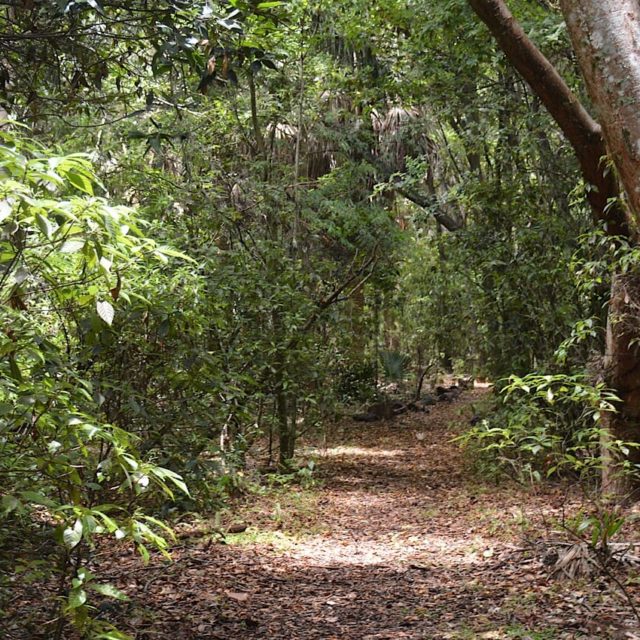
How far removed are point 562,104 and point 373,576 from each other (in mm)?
3699

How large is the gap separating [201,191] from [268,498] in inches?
128

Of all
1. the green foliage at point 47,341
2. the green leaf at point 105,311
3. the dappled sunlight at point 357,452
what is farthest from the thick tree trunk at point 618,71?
the dappled sunlight at point 357,452

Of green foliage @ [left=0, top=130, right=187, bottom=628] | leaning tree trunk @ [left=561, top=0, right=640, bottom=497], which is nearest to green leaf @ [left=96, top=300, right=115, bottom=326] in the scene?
green foliage @ [left=0, top=130, right=187, bottom=628]

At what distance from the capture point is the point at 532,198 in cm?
866

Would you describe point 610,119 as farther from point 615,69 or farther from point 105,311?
point 105,311

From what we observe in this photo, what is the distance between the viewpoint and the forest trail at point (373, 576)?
434 centimetres

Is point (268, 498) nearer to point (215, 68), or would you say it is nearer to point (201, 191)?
point (201, 191)

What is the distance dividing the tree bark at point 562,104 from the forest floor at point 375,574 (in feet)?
7.76

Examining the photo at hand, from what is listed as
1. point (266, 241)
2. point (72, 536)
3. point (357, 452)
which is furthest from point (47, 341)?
point (357, 452)

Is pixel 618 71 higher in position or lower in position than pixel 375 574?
higher

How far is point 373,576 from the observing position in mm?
5703

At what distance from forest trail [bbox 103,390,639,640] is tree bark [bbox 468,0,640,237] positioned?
7.77 feet

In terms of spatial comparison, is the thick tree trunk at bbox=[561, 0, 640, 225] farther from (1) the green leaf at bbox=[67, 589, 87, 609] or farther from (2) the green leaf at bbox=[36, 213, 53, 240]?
(1) the green leaf at bbox=[67, 589, 87, 609]

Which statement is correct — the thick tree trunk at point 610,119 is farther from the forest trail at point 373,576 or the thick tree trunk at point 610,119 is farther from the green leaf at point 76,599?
the green leaf at point 76,599
